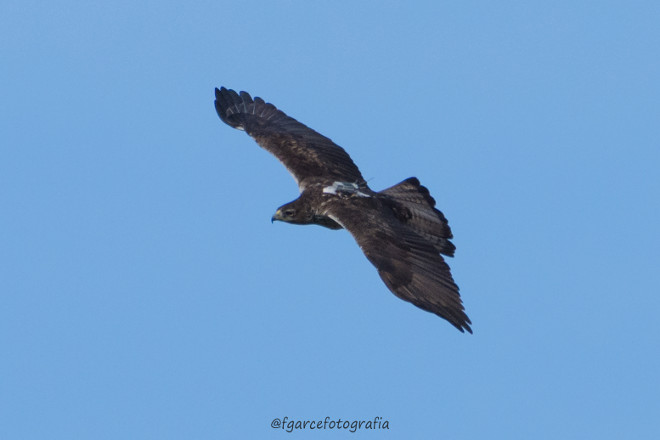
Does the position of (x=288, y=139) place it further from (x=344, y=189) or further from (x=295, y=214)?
(x=344, y=189)

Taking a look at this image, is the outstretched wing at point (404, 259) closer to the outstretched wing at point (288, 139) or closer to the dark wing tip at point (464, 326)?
the dark wing tip at point (464, 326)

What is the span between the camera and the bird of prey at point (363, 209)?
14715 millimetres

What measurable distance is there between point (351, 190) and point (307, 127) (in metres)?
3.01

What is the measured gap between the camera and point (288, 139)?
1936cm

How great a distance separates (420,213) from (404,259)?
217 centimetres

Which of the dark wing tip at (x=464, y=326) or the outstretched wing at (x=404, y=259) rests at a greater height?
the outstretched wing at (x=404, y=259)

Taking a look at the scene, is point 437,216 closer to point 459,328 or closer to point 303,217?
point 303,217

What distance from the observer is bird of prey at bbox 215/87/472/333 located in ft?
48.3

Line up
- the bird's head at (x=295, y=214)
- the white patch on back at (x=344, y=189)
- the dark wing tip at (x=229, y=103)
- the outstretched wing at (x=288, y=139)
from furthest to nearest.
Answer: the dark wing tip at (x=229, y=103) → the outstretched wing at (x=288, y=139) → the bird's head at (x=295, y=214) → the white patch on back at (x=344, y=189)

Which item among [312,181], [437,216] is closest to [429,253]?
[437,216]

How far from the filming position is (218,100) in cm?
2055

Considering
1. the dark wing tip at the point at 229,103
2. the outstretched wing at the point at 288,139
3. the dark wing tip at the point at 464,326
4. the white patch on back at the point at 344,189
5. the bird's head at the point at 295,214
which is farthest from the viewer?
the dark wing tip at the point at 229,103

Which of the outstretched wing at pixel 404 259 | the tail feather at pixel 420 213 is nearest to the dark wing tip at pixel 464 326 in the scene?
the outstretched wing at pixel 404 259

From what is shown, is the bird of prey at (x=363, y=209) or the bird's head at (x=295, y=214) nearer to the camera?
the bird of prey at (x=363, y=209)
